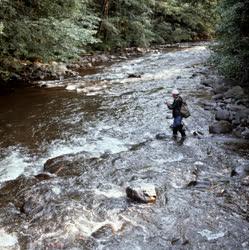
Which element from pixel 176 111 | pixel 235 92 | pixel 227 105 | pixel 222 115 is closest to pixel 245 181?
pixel 176 111

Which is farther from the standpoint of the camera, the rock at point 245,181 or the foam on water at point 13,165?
the foam on water at point 13,165

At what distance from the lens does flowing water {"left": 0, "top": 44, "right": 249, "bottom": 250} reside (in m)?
6.34

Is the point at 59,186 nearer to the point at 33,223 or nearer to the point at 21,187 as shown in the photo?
the point at 21,187

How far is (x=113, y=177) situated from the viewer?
8.44 metres

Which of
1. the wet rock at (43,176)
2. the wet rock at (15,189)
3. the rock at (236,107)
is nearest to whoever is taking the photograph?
the wet rock at (15,189)

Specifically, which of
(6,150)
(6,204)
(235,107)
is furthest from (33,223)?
(235,107)

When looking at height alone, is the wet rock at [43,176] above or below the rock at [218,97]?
below

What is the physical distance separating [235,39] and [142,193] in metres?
9.27

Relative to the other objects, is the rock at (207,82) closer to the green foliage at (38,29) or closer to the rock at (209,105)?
the rock at (209,105)

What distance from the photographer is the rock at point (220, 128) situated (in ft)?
35.8

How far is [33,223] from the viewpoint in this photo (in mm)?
6789

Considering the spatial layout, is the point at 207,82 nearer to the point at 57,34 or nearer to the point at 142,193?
the point at 57,34

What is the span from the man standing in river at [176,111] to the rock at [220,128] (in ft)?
3.00

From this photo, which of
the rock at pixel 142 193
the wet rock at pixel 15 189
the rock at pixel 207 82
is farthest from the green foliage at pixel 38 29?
the rock at pixel 142 193
